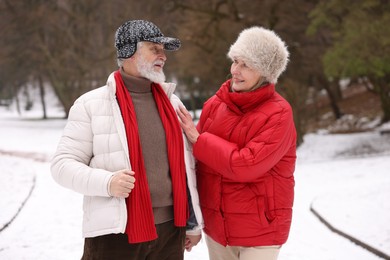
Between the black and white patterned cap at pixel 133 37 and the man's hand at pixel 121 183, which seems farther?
the black and white patterned cap at pixel 133 37

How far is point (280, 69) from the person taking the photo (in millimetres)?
3057

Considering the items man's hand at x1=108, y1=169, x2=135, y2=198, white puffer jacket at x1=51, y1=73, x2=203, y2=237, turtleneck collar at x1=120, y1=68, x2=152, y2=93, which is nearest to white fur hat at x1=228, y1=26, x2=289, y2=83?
turtleneck collar at x1=120, y1=68, x2=152, y2=93

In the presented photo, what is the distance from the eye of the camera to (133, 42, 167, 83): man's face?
285 centimetres

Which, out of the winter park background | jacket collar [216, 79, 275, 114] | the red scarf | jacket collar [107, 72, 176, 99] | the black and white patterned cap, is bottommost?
the winter park background

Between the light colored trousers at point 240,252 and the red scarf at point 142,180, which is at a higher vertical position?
the red scarf at point 142,180

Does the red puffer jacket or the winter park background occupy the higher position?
the red puffer jacket

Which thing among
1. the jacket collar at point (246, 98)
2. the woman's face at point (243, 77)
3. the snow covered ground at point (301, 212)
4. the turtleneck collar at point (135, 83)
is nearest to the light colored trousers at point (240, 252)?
the jacket collar at point (246, 98)

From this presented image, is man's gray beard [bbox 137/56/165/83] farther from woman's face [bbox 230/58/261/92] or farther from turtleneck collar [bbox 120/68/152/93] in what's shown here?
woman's face [bbox 230/58/261/92]

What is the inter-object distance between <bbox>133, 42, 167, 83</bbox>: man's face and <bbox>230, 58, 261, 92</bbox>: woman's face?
50 centimetres

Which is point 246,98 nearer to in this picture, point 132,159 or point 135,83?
point 135,83

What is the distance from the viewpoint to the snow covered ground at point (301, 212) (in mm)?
6254

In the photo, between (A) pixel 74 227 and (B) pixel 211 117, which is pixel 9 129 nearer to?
(A) pixel 74 227

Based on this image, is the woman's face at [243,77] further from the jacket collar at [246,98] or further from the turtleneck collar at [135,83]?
the turtleneck collar at [135,83]

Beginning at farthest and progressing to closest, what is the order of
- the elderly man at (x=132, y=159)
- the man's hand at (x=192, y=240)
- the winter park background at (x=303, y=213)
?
1. the winter park background at (x=303, y=213)
2. the man's hand at (x=192, y=240)
3. the elderly man at (x=132, y=159)
